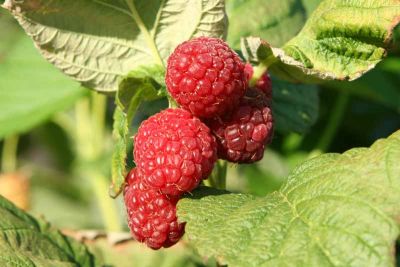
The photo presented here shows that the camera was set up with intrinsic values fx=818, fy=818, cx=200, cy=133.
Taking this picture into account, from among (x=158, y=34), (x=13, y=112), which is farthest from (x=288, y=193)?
(x=13, y=112)

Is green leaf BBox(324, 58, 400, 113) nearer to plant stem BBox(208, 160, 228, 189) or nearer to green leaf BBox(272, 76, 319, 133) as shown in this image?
green leaf BBox(272, 76, 319, 133)

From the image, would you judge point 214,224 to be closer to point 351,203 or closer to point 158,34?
point 351,203

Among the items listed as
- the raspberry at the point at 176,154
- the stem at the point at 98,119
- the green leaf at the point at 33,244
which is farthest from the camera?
the stem at the point at 98,119

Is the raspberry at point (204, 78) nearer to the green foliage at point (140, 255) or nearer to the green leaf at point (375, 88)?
the green foliage at point (140, 255)

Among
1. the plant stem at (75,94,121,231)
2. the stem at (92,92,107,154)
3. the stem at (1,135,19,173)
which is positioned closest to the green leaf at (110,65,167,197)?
the plant stem at (75,94,121,231)

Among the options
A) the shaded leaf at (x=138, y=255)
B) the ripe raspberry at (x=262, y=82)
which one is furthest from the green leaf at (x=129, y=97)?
the shaded leaf at (x=138, y=255)

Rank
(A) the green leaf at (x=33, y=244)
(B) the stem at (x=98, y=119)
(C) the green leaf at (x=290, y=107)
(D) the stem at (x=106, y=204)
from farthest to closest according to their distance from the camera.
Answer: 1. (B) the stem at (x=98, y=119)
2. (D) the stem at (x=106, y=204)
3. (C) the green leaf at (x=290, y=107)
4. (A) the green leaf at (x=33, y=244)
